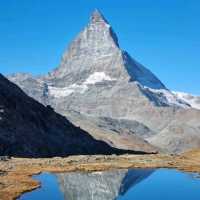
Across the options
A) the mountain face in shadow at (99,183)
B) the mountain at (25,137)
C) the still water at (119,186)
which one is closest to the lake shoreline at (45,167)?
the still water at (119,186)

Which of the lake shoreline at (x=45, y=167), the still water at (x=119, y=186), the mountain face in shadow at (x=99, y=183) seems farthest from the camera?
the lake shoreline at (x=45, y=167)

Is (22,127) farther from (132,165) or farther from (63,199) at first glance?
(63,199)

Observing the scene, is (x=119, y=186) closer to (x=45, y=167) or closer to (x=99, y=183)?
(x=99, y=183)

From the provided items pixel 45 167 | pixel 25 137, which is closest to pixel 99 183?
pixel 45 167

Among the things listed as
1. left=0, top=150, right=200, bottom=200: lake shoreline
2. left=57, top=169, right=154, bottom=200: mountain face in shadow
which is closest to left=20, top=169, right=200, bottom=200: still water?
Result: left=57, top=169, right=154, bottom=200: mountain face in shadow

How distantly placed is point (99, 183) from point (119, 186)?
12.9 feet

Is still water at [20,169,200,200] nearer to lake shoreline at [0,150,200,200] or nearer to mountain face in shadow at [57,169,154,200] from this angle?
mountain face in shadow at [57,169,154,200]

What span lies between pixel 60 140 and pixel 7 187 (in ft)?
383

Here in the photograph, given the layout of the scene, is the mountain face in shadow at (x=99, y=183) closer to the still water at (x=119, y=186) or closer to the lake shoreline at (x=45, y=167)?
the still water at (x=119, y=186)

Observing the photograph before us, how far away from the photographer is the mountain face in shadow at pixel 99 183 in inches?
2936

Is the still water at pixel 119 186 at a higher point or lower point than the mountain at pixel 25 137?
lower

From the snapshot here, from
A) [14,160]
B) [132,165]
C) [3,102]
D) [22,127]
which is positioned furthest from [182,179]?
[3,102]

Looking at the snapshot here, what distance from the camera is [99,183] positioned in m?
85.8

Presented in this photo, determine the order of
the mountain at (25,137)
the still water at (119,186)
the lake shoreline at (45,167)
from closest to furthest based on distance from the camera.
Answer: the still water at (119,186), the lake shoreline at (45,167), the mountain at (25,137)
